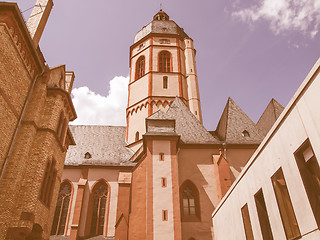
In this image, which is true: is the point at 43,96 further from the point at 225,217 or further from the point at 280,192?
the point at 280,192

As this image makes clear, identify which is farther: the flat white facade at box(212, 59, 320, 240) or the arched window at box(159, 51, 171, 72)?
the arched window at box(159, 51, 171, 72)

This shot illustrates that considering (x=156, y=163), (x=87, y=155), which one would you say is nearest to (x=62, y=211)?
(x=87, y=155)

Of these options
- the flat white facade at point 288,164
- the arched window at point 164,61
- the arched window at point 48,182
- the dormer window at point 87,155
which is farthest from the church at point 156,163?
the flat white facade at point 288,164

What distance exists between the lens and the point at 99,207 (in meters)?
21.3

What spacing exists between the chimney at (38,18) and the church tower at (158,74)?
1268cm

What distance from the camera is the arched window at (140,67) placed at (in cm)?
3082

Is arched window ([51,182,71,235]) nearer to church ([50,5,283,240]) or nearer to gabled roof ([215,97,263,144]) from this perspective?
church ([50,5,283,240])

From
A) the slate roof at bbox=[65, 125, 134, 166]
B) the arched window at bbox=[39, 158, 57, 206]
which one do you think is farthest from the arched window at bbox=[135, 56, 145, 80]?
the arched window at bbox=[39, 158, 57, 206]

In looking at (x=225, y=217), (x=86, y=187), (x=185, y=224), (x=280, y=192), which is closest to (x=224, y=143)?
(x=185, y=224)

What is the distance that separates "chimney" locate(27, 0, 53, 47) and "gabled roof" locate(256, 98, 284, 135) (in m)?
16.9

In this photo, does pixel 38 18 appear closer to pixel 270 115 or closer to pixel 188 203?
pixel 188 203

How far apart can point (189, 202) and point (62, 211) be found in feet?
31.9

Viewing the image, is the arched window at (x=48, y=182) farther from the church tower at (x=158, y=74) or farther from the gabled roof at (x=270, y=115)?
the gabled roof at (x=270, y=115)

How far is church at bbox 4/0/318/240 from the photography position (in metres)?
11.8
